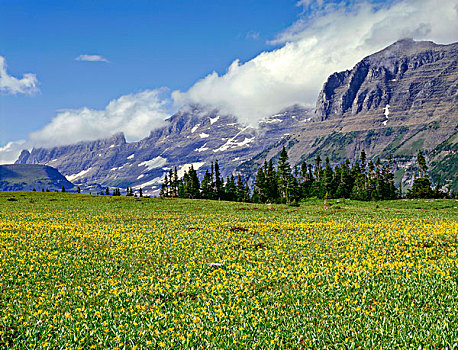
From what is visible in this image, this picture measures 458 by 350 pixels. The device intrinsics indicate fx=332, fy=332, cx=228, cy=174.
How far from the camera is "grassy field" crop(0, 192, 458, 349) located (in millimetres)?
8922

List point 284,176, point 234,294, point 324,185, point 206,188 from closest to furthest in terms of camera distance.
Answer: point 234,294 < point 284,176 < point 324,185 < point 206,188

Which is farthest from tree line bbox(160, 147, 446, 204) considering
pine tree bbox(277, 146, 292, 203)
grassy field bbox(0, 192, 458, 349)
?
grassy field bbox(0, 192, 458, 349)

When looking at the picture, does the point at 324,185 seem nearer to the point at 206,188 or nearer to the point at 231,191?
the point at 231,191

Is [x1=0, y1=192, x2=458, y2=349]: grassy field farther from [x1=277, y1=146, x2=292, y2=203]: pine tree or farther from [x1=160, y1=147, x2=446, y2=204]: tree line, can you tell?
[x1=160, y1=147, x2=446, y2=204]: tree line

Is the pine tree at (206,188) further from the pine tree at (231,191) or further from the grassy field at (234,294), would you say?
A: the grassy field at (234,294)

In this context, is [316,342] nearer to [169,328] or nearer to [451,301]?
[169,328]

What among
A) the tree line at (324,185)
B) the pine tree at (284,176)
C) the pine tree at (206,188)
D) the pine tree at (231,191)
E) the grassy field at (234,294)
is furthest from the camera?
the pine tree at (206,188)

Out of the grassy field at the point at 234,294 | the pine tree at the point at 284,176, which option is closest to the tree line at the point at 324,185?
the pine tree at the point at 284,176

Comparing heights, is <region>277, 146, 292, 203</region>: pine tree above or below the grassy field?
above

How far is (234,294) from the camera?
12.4 metres

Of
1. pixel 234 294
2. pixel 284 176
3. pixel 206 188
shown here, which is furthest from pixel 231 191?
pixel 234 294

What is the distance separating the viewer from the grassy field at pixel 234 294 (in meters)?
8.92

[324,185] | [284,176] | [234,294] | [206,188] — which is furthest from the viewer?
[206,188]

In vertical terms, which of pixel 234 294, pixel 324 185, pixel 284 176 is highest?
pixel 284 176
